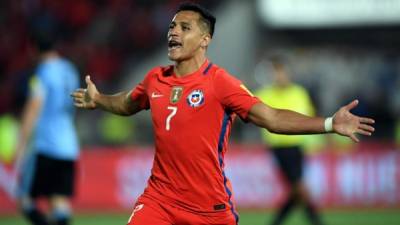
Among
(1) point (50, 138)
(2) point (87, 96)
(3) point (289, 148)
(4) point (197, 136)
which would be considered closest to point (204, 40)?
(4) point (197, 136)

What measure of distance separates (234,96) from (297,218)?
7.96 meters

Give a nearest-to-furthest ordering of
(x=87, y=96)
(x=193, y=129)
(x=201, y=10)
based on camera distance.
→ 1. (x=193, y=129)
2. (x=201, y=10)
3. (x=87, y=96)

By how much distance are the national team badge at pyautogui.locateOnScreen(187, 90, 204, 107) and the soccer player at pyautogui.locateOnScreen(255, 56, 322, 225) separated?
4995 mm

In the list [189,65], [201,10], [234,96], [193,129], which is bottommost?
[193,129]

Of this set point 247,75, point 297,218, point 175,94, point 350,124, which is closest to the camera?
point 350,124

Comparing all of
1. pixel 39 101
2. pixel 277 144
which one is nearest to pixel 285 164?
pixel 277 144

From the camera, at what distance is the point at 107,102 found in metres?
6.82

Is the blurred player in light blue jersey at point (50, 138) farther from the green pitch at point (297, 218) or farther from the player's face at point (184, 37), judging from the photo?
the green pitch at point (297, 218)

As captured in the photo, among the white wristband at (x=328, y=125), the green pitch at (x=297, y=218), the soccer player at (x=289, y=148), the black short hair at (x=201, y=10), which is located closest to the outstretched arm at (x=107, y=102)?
the black short hair at (x=201, y=10)

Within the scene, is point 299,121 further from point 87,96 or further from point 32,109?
point 32,109

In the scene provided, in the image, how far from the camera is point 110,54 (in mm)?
20234

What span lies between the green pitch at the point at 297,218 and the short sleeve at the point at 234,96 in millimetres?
6751

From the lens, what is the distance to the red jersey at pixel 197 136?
602 centimetres

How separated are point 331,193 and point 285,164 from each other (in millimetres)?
4156
